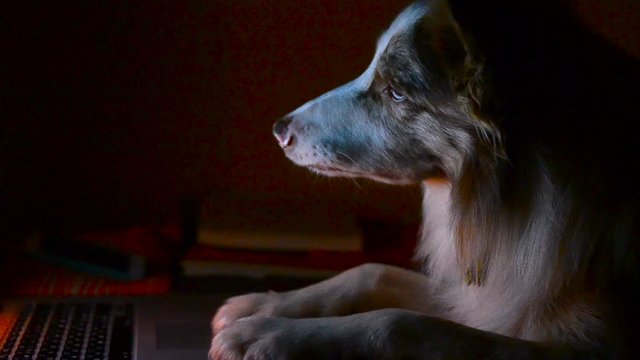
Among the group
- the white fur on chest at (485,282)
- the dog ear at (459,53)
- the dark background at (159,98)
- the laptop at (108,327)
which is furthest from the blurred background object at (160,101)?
the dog ear at (459,53)

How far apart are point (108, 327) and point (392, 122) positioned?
1.81 feet

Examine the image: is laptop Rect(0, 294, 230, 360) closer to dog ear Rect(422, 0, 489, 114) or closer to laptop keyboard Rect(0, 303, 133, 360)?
laptop keyboard Rect(0, 303, 133, 360)

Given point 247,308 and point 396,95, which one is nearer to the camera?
point 396,95

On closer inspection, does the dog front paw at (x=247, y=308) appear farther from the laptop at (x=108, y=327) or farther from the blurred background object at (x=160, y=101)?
the blurred background object at (x=160, y=101)

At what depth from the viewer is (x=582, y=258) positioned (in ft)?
3.42

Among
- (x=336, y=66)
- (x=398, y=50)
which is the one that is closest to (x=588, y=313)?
(x=398, y=50)

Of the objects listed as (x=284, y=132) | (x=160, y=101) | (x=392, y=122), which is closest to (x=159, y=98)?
(x=160, y=101)

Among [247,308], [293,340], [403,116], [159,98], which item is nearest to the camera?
[293,340]

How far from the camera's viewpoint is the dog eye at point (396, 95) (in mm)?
1138

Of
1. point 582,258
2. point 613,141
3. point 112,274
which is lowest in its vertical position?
point 112,274

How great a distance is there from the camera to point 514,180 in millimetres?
1071

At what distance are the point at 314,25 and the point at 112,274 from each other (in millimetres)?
755

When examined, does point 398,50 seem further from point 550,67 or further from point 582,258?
point 582,258

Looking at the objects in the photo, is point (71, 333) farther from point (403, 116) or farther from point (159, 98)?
point (159, 98)
